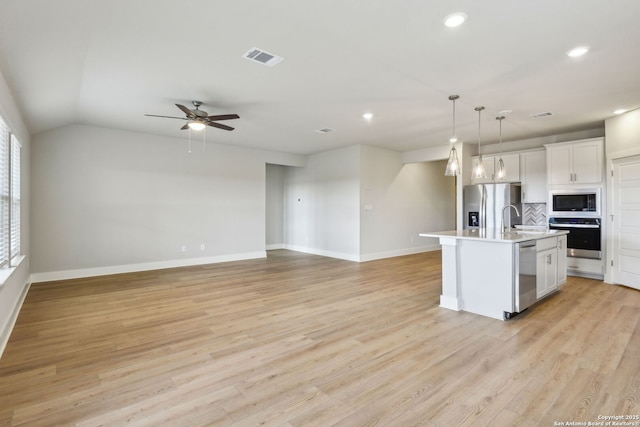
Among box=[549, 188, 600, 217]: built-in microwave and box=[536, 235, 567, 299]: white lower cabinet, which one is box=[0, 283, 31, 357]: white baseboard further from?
box=[549, 188, 600, 217]: built-in microwave

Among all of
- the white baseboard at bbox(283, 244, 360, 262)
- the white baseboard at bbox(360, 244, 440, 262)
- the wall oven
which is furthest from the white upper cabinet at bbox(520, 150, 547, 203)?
the white baseboard at bbox(283, 244, 360, 262)

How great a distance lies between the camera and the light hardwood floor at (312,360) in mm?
1979

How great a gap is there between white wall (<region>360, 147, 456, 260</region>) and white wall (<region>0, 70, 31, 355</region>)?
19.4ft

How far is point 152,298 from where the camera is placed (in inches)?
175

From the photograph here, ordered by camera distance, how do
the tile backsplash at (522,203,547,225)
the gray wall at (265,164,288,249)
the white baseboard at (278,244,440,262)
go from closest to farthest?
1. the tile backsplash at (522,203,547,225)
2. the white baseboard at (278,244,440,262)
3. the gray wall at (265,164,288,249)

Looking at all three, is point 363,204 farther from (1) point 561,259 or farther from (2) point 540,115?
(1) point 561,259

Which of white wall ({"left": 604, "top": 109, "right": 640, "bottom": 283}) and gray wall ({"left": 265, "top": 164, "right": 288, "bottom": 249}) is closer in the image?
white wall ({"left": 604, "top": 109, "right": 640, "bottom": 283})

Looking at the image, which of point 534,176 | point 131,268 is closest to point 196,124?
point 131,268

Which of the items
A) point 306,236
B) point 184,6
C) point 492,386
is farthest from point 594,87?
point 306,236

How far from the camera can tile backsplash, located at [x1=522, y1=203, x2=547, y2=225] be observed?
663cm

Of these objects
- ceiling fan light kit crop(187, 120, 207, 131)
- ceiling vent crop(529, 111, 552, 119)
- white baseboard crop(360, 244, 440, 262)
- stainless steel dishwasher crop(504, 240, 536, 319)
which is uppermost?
ceiling vent crop(529, 111, 552, 119)

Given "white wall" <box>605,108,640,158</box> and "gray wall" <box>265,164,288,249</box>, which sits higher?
"white wall" <box>605,108,640,158</box>

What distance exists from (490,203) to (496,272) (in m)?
3.59

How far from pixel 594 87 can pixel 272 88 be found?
3939 millimetres
